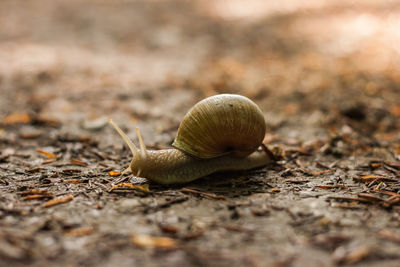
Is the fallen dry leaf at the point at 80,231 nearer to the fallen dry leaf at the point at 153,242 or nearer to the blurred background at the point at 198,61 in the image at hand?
the fallen dry leaf at the point at 153,242

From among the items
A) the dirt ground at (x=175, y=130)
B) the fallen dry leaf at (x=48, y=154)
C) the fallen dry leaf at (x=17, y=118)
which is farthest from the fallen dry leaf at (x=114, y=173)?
the fallen dry leaf at (x=17, y=118)

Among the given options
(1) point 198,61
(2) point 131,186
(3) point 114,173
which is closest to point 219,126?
(2) point 131,186

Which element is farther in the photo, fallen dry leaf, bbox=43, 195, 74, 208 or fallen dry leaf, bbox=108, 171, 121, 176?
fallen dry leaf, bbox=108, 171, 121, 176

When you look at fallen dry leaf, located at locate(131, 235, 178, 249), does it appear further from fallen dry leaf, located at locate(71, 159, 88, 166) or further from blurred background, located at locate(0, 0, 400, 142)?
blurred background, located at locate(0, 0, 400, 142)

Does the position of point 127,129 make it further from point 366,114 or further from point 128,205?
point 366,114

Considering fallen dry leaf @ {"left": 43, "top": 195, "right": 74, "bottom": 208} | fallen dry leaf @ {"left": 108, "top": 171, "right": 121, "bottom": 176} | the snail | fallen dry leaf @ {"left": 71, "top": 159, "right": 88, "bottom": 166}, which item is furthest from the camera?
fallen dry leaf @ {"left": 71, "top": 159, "right": 88, "bottom": 166}

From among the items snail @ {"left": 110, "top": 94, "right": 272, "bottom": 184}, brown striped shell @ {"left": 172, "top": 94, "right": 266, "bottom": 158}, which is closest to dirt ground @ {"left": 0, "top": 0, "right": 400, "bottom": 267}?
snail @ {"left": 110, "top": 94, "right": 272, "bottom": 184}
